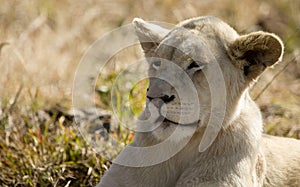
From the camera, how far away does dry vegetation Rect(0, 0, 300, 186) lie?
5988mm

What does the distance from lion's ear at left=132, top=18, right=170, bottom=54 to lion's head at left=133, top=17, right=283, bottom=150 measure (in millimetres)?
197

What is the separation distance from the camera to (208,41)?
451cm

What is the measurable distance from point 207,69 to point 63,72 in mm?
4716

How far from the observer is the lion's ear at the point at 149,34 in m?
4.86

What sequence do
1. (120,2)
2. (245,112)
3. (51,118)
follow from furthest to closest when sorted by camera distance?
(120,2) < (51,118) < (245,112)

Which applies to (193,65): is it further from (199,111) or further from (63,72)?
(63,72)

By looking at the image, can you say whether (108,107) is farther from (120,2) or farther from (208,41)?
(120,2)

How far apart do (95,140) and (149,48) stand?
161cm

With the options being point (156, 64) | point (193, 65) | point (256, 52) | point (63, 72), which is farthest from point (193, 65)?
point (63, 72)

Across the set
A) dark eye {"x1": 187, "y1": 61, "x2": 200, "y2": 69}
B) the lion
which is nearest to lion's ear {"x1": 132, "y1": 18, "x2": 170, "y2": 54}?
the lion

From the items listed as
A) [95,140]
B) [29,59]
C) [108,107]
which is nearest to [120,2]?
[29,59]

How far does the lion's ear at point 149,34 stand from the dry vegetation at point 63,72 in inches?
Answer: 55.6

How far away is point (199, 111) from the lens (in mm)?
4434

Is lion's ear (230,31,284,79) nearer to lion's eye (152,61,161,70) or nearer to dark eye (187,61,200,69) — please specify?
dark eye (187,61,200,69)
